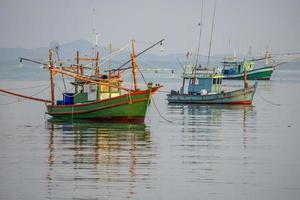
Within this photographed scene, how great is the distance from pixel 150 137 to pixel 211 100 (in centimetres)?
2428

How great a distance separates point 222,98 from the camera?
195ft

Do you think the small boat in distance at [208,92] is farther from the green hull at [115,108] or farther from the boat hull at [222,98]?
the green hull at [115,108]

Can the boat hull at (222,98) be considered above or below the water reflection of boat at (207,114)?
above

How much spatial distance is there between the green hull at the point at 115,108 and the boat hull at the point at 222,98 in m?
17.4

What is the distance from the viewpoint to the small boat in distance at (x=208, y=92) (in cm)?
5959

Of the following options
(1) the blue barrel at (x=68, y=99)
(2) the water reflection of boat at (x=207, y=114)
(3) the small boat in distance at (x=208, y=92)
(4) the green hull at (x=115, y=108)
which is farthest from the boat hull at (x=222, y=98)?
(4) the green hull at (x=115, y=108)

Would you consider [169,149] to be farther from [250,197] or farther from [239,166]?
[250,197]

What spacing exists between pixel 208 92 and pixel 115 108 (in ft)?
65.0

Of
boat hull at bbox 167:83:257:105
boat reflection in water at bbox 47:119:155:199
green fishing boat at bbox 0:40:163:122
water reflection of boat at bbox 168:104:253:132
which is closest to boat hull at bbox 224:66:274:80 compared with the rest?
boat hull at bbox 167:83:257:105

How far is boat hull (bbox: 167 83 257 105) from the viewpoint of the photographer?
5947 centimetres

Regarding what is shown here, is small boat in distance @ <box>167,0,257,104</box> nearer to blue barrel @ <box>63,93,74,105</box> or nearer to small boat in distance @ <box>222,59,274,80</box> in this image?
blue barrel @ <box>63,93,74,105</box>

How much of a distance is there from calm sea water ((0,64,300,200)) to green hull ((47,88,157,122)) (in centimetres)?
81

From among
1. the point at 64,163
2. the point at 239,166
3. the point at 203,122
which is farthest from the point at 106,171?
the point at 203,122

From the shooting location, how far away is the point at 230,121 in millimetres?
45688
